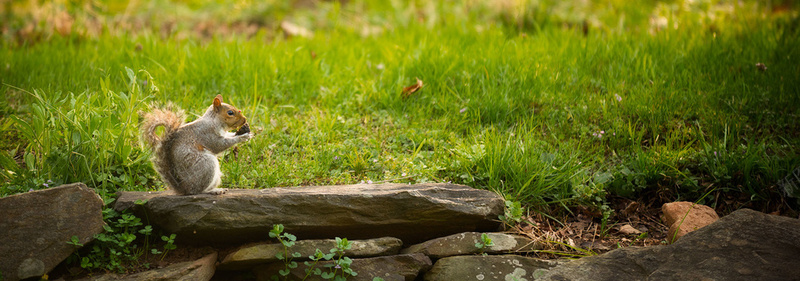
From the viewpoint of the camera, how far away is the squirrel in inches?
125

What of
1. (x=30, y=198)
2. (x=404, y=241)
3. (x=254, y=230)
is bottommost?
(x=404, y=241)

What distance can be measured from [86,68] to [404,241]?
11.6ft

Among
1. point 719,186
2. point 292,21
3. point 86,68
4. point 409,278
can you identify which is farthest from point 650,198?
point 292,21

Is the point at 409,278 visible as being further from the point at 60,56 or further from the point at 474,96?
the point at 60,56

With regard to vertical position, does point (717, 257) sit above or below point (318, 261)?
above

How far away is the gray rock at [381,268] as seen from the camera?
10.5 ft

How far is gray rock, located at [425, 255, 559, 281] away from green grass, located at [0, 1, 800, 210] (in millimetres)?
593

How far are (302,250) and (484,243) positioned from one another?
106cm

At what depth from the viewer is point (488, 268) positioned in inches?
128

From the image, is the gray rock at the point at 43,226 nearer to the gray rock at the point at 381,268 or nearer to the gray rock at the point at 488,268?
the gray rock at the point at 381,268

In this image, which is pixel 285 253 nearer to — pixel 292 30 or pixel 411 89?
pixel 411 89

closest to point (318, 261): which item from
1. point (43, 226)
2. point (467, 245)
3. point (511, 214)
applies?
Result: point (467, 245)

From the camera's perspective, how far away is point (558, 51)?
568 cm

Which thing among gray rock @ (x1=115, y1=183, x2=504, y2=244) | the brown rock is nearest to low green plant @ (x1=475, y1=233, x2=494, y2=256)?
gray rock @ (x1=115, y1=183, x2=504, y2=244)
